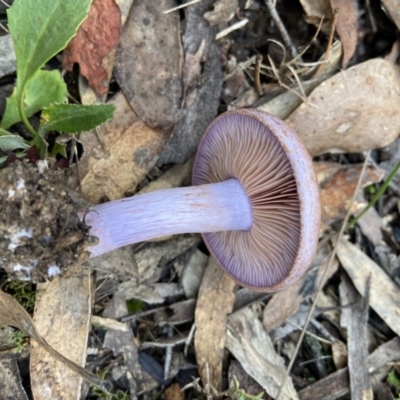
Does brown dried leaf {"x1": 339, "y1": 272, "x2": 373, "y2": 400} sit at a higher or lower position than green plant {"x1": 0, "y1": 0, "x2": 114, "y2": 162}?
lower

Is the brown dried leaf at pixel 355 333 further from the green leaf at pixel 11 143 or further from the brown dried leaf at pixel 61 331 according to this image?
the green leaf at pixel 11 143

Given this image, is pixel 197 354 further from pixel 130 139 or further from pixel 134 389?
pixel 130 139

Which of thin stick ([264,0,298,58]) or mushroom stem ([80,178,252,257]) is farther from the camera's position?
thin stick ([264,0,298,58])

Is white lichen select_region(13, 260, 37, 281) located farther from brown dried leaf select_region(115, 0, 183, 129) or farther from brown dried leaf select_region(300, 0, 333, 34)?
brown dried leaf select_region(300, 0, 333, 34)

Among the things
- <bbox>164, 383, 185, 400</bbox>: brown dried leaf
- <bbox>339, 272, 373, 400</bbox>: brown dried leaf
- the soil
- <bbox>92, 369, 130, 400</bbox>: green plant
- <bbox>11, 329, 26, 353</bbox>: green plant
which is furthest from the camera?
<bbox>339, 272, 373, 400</bbox>: brown dried leaf

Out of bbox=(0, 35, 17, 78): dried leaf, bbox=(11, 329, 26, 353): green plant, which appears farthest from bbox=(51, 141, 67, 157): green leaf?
bbox=(11, 329, 26, 353): green plant

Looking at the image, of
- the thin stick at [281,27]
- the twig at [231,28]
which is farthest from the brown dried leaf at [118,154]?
the thin stick at [281,27]
